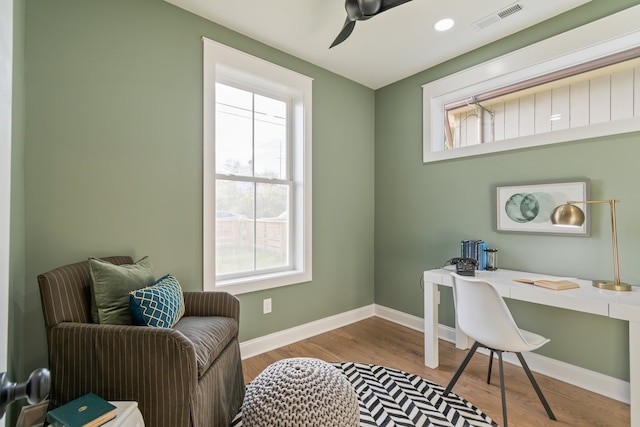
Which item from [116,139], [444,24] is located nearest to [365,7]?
[444,24]

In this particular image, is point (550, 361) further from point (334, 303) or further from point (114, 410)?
point (114, 410)

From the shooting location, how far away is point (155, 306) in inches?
61.5

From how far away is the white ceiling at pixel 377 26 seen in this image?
2.16 meters

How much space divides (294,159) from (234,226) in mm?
911

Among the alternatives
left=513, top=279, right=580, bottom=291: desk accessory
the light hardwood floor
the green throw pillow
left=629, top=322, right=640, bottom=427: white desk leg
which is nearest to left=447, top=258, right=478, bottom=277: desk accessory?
left=513, top=279, right=580, bottom=291: desk accessory

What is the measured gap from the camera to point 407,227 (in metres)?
3.27

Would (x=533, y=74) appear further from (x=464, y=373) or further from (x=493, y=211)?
(x=464, y=373)

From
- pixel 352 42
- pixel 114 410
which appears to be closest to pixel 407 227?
pixel 352 42

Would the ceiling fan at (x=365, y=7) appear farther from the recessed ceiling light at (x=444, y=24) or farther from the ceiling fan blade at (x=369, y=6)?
the recessed ceiling light at (x=444, y=24)

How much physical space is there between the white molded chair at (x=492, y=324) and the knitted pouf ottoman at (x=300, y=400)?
875 millimetres

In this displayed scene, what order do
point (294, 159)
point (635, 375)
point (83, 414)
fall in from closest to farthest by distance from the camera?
point (83, 414)
point (635, 375)
point (294, 159)

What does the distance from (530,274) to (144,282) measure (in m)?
2.72

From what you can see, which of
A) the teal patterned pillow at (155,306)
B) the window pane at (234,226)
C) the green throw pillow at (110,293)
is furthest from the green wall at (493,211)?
the green throw pillow at (110,293)

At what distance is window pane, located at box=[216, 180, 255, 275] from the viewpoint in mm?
2531
